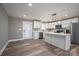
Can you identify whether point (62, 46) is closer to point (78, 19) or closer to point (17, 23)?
point (78, 19)

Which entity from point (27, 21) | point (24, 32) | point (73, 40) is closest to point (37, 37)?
point (24, 32)

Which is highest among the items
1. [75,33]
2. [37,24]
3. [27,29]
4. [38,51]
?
[37,24]

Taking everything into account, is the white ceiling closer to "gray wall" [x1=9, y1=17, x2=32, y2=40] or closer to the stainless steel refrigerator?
the stainless steel refrigerator

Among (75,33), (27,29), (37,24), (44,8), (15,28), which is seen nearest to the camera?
(44,8)

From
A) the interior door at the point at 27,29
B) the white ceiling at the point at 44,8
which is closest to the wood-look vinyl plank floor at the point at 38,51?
the white ceiling at the point at 44,8

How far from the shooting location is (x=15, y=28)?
6477mm

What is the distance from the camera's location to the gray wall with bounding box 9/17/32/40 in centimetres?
619

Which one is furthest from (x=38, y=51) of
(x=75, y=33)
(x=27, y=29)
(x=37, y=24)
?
(x=37, y=24)

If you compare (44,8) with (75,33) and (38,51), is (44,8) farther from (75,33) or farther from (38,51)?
(75,33)

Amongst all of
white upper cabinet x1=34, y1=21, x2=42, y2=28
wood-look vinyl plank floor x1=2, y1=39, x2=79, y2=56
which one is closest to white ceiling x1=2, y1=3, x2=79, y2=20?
wood-look vinyl plank floor x1=2, y1=39, x2=79, y2=56

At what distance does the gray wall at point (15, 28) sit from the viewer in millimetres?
6188

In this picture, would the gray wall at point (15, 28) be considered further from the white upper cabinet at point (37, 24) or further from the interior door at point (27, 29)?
the white upper cabinet at point (37, 24)

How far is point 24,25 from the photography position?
289 inches

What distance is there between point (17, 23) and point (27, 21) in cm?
131
